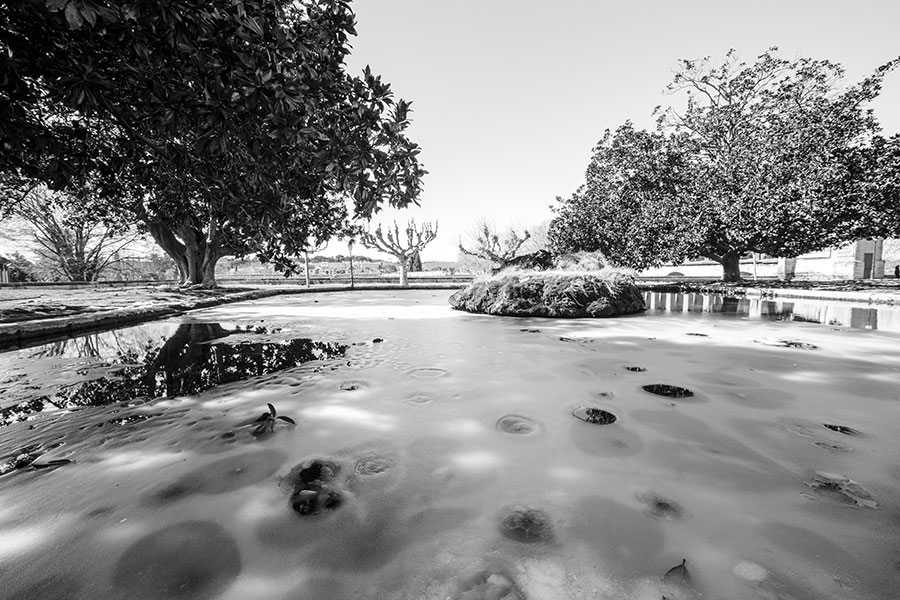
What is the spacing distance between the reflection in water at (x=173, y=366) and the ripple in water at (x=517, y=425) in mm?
2711

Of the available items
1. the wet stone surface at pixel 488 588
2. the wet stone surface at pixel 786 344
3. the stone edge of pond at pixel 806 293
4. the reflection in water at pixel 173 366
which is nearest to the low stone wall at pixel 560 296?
the wet stone surface at pixel 786 344

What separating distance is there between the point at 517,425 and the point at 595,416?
613 mm

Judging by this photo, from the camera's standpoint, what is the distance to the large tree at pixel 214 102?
252 cm

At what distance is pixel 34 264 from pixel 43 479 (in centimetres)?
4874

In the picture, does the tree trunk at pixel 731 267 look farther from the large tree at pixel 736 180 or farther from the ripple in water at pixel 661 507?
the ripple in water at pixel 661 507

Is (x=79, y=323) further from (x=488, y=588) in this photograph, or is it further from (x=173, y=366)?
(x=488, y=588)

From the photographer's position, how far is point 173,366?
13.5 feet

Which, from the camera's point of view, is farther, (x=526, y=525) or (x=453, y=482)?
(x=453, y=482)

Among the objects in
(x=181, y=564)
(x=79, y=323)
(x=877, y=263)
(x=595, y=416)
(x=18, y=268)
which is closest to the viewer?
(x=181, y=564)

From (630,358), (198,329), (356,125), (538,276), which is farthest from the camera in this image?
(538,276)

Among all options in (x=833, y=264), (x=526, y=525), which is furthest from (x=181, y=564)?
(x=833, y=264)

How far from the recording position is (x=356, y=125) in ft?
12.7

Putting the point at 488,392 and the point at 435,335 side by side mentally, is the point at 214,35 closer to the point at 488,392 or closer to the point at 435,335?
the point at 488,392

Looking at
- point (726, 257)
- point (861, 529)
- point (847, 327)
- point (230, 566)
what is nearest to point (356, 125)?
point (230, 566)
